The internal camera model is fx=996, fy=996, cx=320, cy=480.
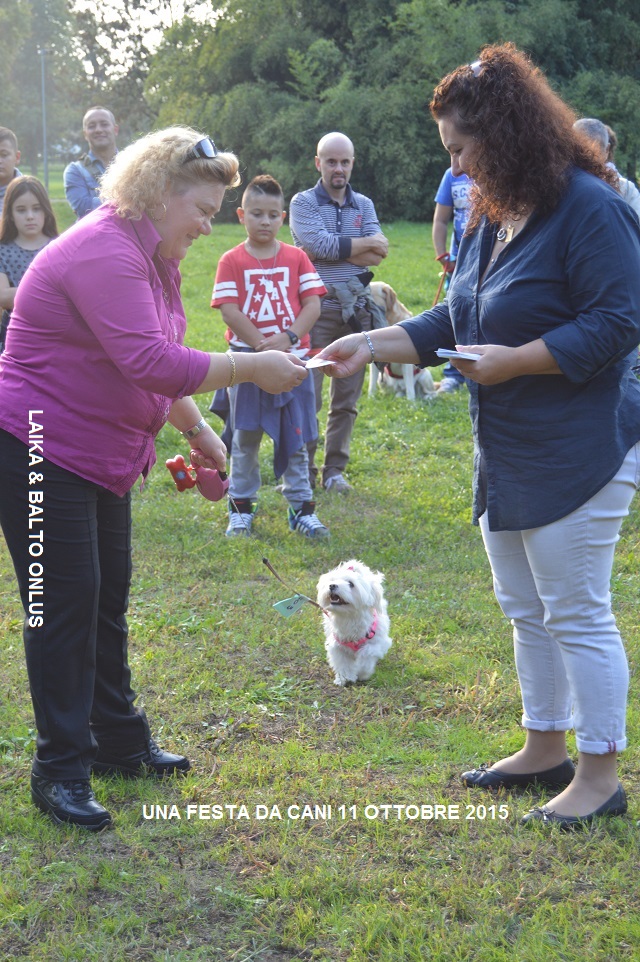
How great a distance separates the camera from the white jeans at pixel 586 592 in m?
2.98

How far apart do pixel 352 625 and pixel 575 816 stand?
4.67ft

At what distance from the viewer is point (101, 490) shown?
3221 millimetres

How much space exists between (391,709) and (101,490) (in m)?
1.66

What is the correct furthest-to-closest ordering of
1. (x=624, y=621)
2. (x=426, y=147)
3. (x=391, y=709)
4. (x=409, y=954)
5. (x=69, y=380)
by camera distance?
(x=426, y=147)
(x=624, y=621)
(x=391, y=709)
(x=69, y=380)
(x=409, y=954)

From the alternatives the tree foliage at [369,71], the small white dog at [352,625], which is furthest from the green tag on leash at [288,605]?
the tree foliage at [369,71]

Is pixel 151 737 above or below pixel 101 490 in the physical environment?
below

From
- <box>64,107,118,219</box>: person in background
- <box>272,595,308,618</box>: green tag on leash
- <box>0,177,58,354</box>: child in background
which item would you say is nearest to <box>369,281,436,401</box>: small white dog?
<box>64,107,118,219</box>: person in background

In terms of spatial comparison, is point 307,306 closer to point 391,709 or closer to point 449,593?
point 449,593

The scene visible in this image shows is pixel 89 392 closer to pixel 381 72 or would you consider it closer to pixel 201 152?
pixel 201 152

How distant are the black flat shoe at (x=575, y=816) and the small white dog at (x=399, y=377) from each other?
659 centimetres

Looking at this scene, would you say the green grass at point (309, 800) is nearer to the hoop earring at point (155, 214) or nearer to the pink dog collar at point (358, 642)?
the pink dog collar at point (358, 642)

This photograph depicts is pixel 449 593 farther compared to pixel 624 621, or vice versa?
pixel 449 593

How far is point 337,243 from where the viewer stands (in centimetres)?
676

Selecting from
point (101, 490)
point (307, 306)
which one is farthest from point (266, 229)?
point (101, 490)
